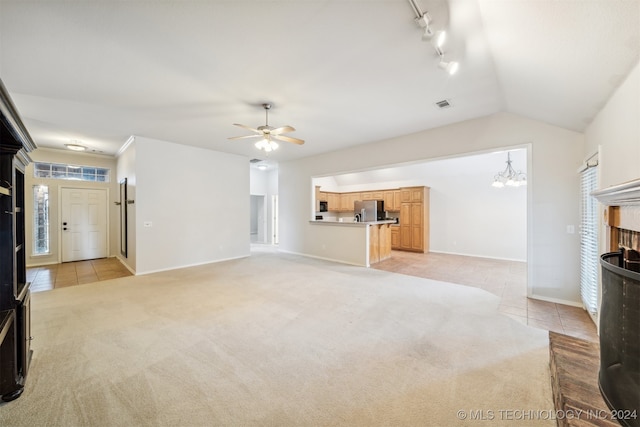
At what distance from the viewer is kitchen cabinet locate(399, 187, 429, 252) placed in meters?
7.95

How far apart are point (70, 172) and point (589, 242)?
413 inches

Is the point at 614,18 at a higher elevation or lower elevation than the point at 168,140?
lower

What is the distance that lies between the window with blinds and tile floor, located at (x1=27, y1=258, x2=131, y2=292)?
7.44m

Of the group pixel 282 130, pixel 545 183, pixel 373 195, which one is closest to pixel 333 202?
pixel 373 195

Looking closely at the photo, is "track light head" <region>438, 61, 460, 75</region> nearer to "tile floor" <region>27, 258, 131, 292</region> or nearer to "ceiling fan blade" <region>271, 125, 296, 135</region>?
"ceiling fan blade" <region>271, 125, 296, 135</region>

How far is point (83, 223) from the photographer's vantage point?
6531mm

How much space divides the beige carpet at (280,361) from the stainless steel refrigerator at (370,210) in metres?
4.63

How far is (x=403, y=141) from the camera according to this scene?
515cm

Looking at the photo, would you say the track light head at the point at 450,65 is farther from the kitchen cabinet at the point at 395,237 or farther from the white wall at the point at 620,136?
the kitchen cabinet at the point at 395,237

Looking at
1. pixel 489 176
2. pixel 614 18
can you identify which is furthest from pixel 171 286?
pixel 489 176

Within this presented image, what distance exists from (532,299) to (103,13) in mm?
5831

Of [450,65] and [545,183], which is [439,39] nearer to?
[450,65]

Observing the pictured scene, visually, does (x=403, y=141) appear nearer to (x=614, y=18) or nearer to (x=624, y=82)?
(x=624, y=82)


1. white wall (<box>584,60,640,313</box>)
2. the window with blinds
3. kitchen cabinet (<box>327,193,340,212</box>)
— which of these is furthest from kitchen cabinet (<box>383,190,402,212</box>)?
white wall (<box>584,60,640,313</box>)
